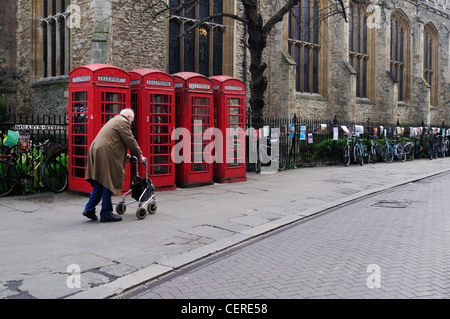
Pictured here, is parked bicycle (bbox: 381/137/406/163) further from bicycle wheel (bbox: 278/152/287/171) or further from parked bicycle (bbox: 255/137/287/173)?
parked bicycle (bbox: 255/137/287/173)

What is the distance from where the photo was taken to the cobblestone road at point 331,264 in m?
4.48

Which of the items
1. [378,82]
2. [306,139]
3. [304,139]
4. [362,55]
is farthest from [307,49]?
[304,139]

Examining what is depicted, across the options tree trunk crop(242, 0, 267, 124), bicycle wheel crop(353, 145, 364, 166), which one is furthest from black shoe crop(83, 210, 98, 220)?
bicycle wheel crop(353, 145, 364, 166)

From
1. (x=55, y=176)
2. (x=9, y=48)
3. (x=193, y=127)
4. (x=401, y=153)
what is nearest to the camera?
(x=55, y=176)

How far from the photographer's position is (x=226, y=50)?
21.5 metres

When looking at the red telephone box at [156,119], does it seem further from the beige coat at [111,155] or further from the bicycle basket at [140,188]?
the beige coat at [111,155]

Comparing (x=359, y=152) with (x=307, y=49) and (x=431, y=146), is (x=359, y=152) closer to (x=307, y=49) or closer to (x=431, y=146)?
(x=431, y=146)

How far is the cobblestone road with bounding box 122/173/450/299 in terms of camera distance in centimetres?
448

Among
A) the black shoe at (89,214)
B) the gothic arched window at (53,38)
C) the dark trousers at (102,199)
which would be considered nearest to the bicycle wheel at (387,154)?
the gothic arched window at (53,38)

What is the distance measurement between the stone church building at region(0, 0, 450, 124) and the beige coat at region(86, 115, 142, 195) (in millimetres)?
7781

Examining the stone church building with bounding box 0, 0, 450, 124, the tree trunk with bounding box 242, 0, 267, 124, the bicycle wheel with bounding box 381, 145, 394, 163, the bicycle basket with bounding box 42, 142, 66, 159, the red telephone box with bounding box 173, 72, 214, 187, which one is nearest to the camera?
the bicycle basket with bounding box 42, 142, 66, 159

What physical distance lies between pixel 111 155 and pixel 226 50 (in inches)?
584

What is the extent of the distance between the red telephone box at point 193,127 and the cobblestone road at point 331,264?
406 centimetres
